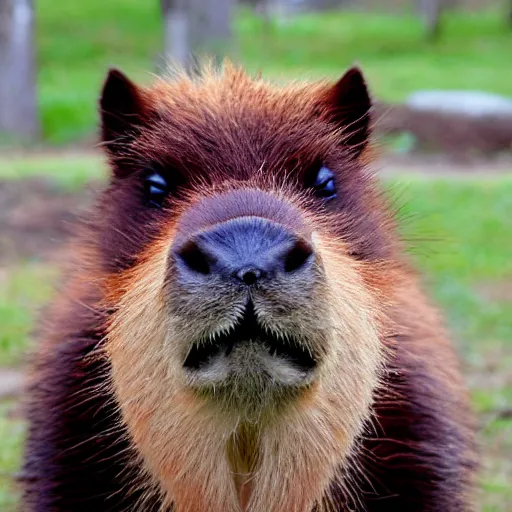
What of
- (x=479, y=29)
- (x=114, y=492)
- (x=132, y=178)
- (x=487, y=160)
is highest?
(x=132, y=178)

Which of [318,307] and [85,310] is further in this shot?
[85,310]

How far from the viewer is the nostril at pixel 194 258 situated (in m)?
2.88

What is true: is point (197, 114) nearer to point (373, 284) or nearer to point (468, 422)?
point (373, 284)

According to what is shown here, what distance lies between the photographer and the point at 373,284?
11.9 ft

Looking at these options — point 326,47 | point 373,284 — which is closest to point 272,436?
point 373,284

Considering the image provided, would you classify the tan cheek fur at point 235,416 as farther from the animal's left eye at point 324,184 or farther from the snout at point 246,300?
the animal's left eye at point 324,184

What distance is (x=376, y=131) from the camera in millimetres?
5820

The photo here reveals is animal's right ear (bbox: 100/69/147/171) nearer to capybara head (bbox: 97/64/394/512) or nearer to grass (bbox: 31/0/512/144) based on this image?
capybara head (bbox: 97/64/394/512)

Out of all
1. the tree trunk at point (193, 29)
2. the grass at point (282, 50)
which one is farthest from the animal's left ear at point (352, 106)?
the grass at point (282, 50)

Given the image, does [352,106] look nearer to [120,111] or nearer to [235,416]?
[120,111]

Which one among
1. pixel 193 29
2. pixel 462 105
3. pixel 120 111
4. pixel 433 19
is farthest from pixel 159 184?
pixel 433 19

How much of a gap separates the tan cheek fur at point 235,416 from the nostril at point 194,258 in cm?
21

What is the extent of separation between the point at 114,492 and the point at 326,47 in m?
29.9

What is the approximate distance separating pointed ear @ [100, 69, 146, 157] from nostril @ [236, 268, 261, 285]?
1.26 meters
